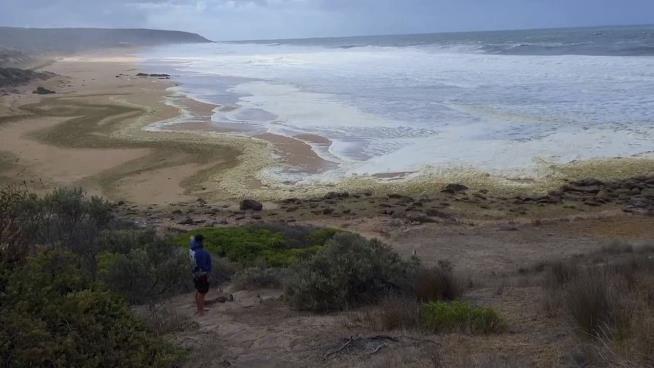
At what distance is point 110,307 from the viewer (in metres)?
4.29

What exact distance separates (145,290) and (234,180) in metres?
10.8

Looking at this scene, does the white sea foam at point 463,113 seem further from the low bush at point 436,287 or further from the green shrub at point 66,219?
the low bush at point 436,287

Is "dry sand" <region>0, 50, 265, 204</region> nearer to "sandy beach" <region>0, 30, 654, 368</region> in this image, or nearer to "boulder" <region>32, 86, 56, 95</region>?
"sandy beach" <region>0, 30, 654, 368</region>

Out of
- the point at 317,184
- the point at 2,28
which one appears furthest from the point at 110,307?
the point at 2,28

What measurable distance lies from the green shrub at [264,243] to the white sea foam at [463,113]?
242 inches

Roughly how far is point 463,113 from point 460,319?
2326 centimetres

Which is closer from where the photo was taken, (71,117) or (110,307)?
(110,307)

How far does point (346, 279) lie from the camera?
7195mm

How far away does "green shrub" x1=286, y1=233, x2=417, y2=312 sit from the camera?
711 centimetres

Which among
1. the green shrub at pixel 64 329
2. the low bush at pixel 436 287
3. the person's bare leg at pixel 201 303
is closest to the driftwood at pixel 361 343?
the green shrub at pixel 64 329

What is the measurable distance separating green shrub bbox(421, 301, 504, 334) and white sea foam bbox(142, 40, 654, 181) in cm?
1249

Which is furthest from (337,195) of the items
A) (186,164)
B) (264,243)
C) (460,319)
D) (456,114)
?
(456,114)

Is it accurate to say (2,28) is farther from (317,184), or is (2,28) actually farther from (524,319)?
(524,319)

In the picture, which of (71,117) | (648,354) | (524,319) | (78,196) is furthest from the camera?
(71,117)
